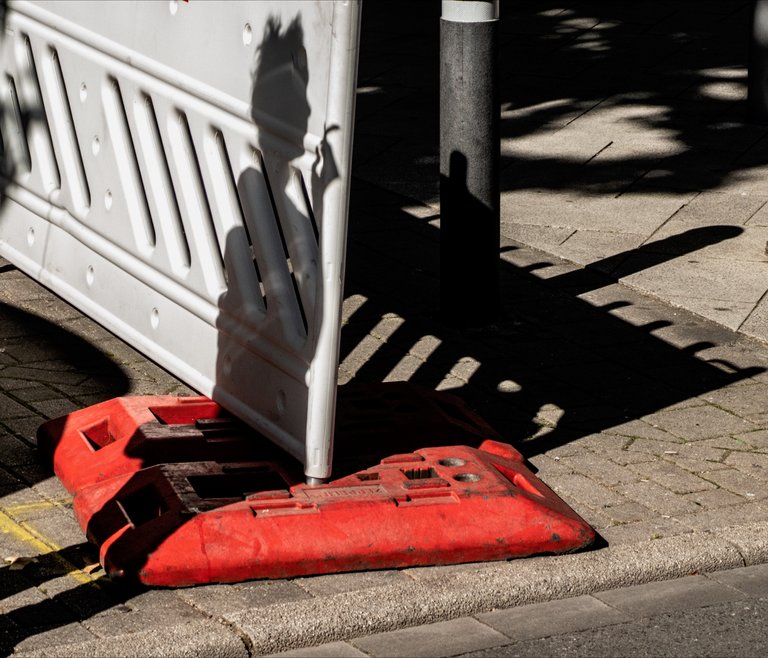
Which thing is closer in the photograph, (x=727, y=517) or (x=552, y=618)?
(x=552, y=618)

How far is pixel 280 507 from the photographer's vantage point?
5.09m

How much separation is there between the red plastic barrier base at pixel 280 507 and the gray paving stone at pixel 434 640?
349 millimetres

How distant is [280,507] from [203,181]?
1.56 m

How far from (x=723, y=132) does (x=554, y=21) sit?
461 centimetres

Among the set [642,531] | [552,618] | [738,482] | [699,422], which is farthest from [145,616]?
[699,422]

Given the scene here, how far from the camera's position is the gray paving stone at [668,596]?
4.95 meters

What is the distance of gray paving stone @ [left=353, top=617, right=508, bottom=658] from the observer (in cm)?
459

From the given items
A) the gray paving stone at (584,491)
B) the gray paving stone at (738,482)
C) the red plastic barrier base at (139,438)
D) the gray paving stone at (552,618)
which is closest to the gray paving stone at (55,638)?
the red plastic barrier base at (139,438)

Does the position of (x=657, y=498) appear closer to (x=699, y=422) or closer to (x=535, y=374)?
(x=699, y=422)

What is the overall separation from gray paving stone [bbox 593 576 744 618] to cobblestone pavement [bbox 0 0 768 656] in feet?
0.16

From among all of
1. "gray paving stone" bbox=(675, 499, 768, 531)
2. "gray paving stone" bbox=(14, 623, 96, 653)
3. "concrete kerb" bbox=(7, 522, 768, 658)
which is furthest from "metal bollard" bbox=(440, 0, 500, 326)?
"gray paving stone" bbox=(14, 623, 96, 653)

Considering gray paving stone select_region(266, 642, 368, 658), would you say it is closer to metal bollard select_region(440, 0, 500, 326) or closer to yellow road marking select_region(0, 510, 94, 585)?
yellow road marking select_region(0, 510, 94, 585)

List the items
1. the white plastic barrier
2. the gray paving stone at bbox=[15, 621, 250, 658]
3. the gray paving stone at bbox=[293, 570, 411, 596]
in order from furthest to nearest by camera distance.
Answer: the white plastic barrier < the gray paving stone at bbox=[293, 570, 411, 596] < the gray paving stone at bbox=[15, 621, 250, 658]

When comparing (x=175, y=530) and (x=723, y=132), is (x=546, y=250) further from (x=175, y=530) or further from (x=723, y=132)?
(x=175, y=530)
